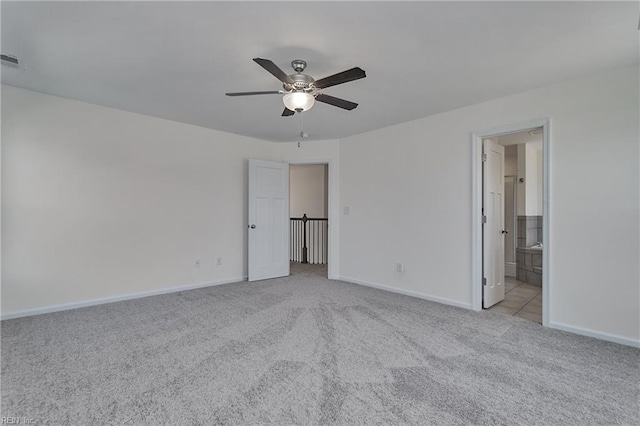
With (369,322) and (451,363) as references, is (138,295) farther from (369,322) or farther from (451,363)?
(451,363)

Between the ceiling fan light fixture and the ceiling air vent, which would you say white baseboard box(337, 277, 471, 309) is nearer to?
the ceiling fan light fixture

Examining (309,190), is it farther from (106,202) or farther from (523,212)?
(106,202)

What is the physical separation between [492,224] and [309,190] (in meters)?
5.19

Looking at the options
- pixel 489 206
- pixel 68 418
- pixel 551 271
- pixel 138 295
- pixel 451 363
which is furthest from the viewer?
pixel 138 295

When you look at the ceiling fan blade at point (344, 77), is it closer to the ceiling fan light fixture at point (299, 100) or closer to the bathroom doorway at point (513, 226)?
the ceiling fan light fixture at point (299, 100)

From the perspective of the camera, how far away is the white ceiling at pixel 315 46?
1.86m

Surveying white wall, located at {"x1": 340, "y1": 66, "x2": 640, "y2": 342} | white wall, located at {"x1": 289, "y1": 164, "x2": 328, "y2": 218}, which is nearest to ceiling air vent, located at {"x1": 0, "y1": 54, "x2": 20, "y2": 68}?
white wall, located at {"x1": 340, "y1": 66, "x2": 640, "y2": 342}

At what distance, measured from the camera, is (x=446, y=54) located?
2.35 m

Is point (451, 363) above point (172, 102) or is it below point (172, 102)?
below

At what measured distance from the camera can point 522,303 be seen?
379cm

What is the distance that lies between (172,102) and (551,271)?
453cm

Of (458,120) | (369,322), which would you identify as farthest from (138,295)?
(458,120)

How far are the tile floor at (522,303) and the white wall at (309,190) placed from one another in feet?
14.9

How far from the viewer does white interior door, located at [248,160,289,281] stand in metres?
4.91
